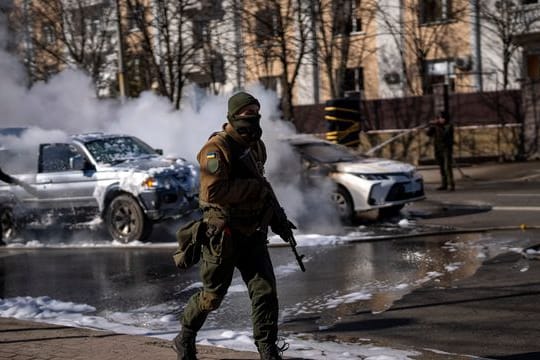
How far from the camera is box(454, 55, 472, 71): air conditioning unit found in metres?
30.7

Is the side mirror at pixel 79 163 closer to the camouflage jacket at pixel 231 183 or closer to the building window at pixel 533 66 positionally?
the camouflage jacket at pixel 231 183

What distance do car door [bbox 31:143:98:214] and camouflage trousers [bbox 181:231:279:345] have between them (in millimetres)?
7649

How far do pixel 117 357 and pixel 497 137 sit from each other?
21279mm

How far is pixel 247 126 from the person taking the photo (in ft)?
18.3

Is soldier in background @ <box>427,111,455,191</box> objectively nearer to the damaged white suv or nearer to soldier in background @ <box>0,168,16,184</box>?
the damaged white suv

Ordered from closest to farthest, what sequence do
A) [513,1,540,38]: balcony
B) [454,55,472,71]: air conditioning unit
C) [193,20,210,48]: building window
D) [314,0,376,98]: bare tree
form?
[193,20,210,48]: building window < [314,0,376,98]: bare tree < [513,1,540,38]: balcony < [454,55,472,71]: air conditioning unit

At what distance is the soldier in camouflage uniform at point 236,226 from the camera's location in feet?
18.1

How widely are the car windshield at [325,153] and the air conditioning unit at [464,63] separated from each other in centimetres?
1753

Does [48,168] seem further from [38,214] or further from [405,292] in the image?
[405,292]

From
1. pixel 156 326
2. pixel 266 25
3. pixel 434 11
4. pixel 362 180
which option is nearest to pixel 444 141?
pixel 362 180

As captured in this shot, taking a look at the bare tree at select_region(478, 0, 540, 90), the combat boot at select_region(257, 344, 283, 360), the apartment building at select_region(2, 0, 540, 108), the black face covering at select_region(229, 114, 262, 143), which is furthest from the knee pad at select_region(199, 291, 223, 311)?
the bare tree at select_region(478, 0, 540, 90)

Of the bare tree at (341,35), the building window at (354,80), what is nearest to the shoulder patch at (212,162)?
the bare tree at (341,35)

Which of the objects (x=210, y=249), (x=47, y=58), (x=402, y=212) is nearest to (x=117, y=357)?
(x=210, y=249)

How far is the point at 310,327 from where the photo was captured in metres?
7.11
